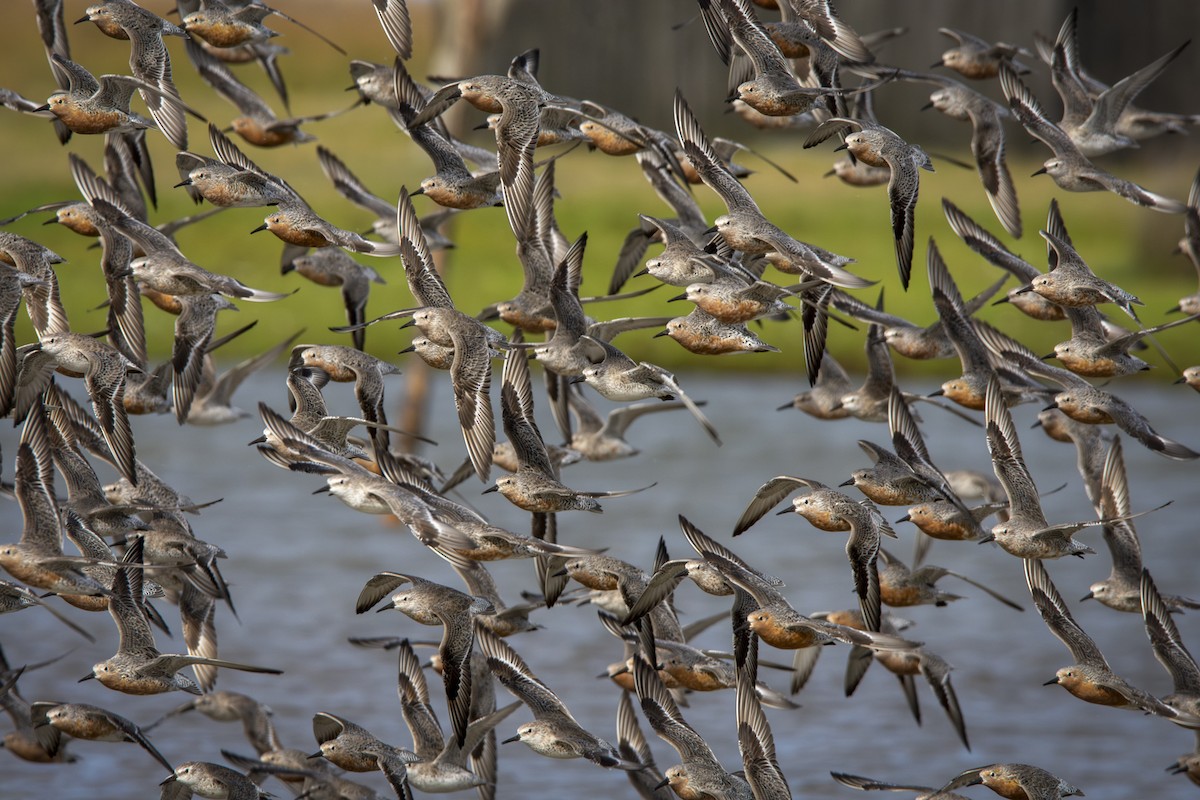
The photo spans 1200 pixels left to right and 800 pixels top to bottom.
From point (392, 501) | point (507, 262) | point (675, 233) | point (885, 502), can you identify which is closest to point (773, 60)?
point (675, 233)

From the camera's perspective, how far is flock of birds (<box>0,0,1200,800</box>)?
20.2ft

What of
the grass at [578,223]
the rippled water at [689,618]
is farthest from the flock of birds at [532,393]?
the grass at [578,223]

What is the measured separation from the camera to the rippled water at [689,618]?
35.1ft

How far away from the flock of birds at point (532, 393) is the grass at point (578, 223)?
9.33 m

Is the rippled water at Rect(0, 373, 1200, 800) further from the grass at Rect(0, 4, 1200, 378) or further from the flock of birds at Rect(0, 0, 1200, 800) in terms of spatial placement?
the flock of birds at Rect(0, 0, 1200, 800)

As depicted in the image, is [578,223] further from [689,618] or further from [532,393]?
[532,393]

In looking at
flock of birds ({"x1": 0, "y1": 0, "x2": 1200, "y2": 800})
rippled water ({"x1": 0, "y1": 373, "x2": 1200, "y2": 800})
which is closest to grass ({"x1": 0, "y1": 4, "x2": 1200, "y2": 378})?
rippled water ({"x1": 0, "y1": 373, "x2": 1200, "y2": 800})

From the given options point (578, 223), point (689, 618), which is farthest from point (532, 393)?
point (578, 223)

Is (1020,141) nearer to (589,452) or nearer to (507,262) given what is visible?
(507,262)

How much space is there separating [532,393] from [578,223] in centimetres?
1913

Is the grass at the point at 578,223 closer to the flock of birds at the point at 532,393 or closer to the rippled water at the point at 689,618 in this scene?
the rippled water at the point at 689,618

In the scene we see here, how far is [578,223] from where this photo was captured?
25531 mm

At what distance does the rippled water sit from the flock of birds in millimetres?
3283

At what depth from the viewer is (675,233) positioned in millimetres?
6590
